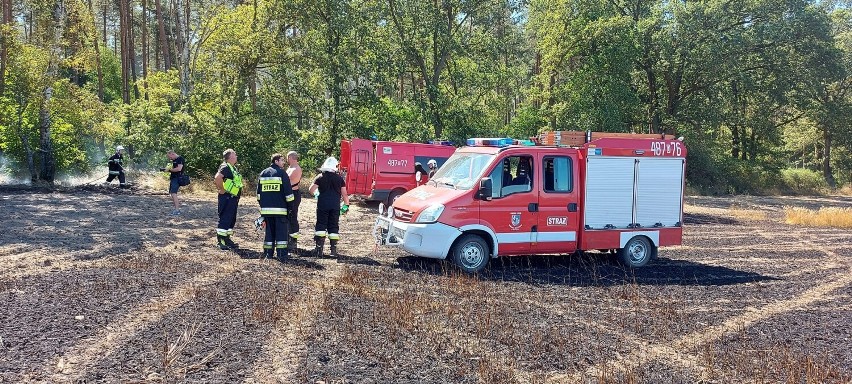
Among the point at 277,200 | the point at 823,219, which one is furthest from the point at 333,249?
the point at 823,219

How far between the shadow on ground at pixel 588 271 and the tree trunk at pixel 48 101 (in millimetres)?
15966

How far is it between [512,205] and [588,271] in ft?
5.71

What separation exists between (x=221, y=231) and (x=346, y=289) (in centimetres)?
393

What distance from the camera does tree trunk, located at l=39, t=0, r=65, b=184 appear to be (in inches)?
801

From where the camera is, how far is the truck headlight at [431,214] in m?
9.39

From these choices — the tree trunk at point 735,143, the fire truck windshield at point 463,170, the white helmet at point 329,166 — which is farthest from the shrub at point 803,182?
the white helmet at point 329,166

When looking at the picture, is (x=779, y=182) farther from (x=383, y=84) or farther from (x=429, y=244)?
(x=429, y=244)

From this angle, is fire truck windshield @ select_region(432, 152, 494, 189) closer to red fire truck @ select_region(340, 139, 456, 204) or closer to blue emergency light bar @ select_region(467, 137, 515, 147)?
blue emergency light bar @ select_region(467, 137, 515, 147)

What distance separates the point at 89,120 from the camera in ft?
70.0

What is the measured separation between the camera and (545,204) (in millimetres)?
10047

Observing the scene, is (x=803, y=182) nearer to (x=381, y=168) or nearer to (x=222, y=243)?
(x=381, y=168)

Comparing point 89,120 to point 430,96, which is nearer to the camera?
point 89,120

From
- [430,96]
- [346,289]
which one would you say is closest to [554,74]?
[430,96]

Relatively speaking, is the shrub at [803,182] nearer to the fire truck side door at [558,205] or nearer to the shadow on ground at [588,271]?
the shadow on ground at [588,271]
